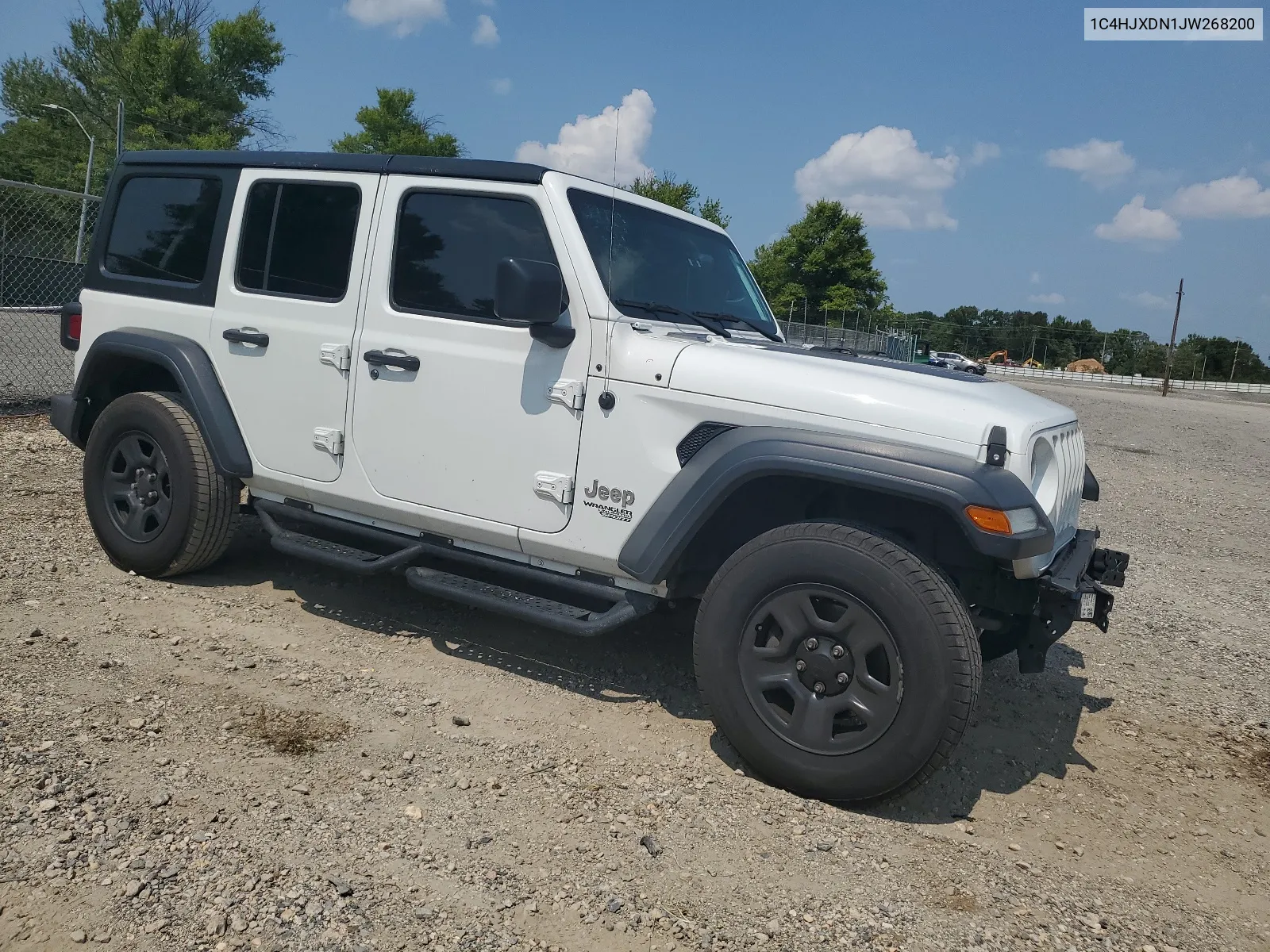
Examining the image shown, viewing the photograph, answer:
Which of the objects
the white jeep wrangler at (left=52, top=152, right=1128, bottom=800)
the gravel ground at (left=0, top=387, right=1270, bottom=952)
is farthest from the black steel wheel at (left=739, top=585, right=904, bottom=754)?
the gravel ground at (left=0, top=387, right=1270, bottom=952)

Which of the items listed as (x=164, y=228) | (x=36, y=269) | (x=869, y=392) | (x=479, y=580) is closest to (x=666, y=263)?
(x=869, y=392)

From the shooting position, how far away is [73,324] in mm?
4938

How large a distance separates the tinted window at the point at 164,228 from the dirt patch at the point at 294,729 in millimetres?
2244

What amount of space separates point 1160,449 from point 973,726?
12188 mm

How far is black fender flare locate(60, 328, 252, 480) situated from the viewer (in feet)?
14.3

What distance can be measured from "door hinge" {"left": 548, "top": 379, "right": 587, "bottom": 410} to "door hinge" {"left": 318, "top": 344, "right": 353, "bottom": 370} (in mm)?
1052

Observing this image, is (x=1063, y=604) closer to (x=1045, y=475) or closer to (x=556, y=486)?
(x=1045, y=475)

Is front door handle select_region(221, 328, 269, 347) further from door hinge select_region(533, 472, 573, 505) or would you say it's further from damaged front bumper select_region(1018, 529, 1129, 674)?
damaged front bumper select_region(1018, 529, 1129, 674)

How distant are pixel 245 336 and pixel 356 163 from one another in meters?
0.94

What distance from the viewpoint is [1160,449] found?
→ 46.1 feet

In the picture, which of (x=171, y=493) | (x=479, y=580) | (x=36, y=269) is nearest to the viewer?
(x=479, y=580)

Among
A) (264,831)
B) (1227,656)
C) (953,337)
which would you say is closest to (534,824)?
(264,831)

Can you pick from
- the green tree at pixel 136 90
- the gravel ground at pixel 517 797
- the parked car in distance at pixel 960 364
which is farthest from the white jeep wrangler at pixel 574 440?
the green tree at pixel 136 90

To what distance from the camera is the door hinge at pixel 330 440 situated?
13.3ft
